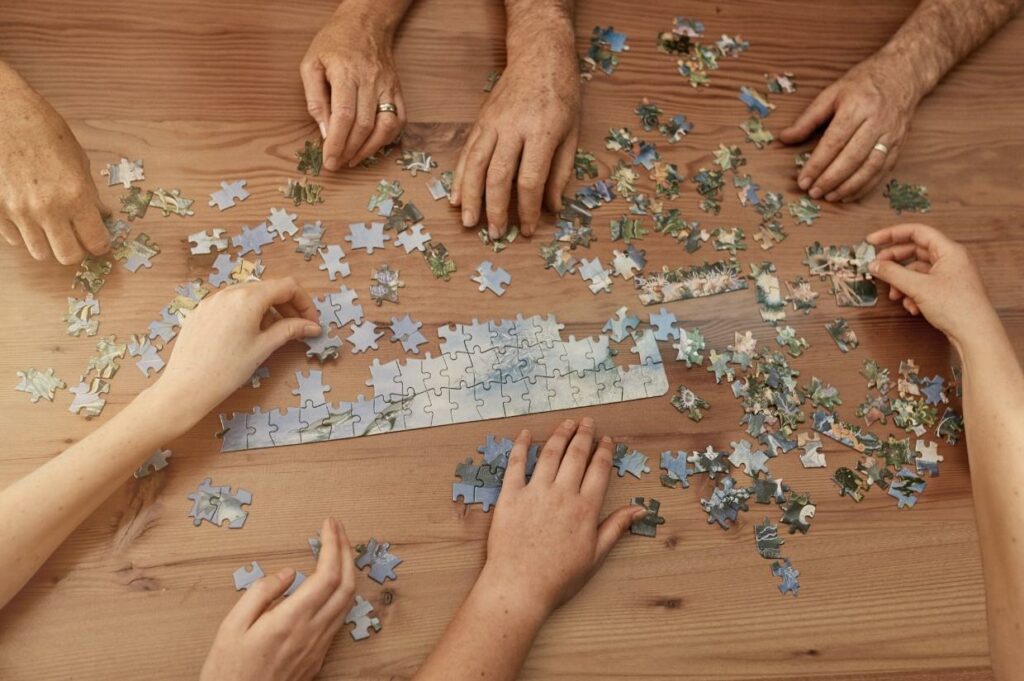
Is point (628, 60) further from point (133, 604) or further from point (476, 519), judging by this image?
point (133, 604)

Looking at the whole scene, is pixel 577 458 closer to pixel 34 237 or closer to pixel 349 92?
pixel 349 92

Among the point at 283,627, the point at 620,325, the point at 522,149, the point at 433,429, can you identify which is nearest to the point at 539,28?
the point at 522,149

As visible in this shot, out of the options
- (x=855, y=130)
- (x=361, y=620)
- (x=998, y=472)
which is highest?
(x=855, y=130)

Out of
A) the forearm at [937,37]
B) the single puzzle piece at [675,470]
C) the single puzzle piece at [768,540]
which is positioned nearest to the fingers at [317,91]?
the single puzzle piece at [675,470]

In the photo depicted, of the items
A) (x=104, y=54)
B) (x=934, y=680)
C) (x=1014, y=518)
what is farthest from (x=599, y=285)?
(x=104, y=54)

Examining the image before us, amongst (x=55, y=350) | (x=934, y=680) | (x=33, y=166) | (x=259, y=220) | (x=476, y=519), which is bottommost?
(x=934, y=680)

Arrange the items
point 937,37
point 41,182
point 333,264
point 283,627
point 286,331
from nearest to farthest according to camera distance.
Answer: point 283,627 < point 41,182 < point 286,331 < point 333,264 < point 937,37

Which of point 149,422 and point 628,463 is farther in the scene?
point 628,463

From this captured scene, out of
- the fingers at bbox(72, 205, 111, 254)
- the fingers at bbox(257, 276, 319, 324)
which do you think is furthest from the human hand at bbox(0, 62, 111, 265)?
the fingers at bbox(257, 276, 319, 324)
